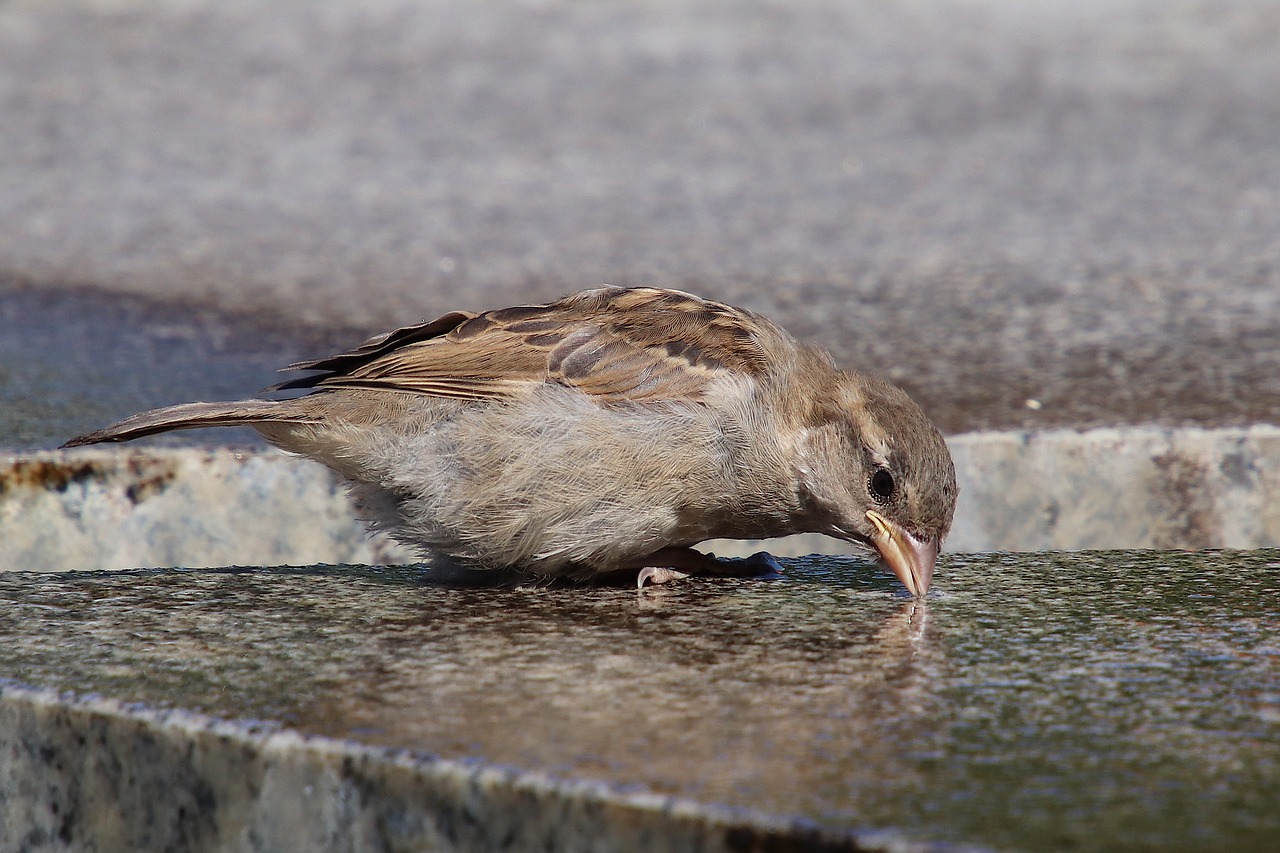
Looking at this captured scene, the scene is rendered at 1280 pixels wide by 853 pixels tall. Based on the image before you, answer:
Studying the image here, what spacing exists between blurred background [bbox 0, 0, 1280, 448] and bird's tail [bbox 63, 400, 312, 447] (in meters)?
0.79

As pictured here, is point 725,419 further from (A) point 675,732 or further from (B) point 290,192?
(B) point 290,192

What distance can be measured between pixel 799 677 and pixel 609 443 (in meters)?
0.88

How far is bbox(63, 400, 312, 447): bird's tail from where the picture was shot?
10.8 feet

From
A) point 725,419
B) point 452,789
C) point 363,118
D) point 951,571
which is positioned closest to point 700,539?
point 725,419

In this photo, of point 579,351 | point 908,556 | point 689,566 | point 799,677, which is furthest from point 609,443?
point 799,677

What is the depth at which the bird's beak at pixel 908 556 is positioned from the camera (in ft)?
10.5

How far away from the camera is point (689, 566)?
350 cm

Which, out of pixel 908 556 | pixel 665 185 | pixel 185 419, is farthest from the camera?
pixel 665 185

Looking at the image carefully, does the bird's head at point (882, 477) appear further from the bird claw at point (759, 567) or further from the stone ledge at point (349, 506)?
the stone ledge at point (349, 506)

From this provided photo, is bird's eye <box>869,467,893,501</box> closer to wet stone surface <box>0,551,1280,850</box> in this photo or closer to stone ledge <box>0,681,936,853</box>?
wet stone surface <box>0,551,1280,850</box>

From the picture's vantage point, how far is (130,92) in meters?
10.1

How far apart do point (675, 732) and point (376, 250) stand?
5.43 metres

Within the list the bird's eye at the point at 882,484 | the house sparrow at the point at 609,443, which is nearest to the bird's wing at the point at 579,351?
the house sparrow at the point at 609,443

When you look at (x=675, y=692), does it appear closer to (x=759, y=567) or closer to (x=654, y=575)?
(x=654, y=575)
